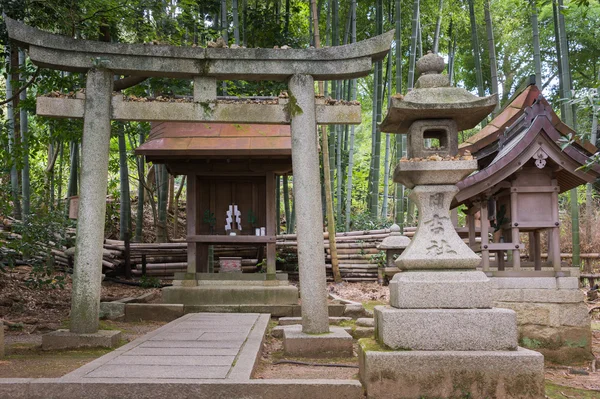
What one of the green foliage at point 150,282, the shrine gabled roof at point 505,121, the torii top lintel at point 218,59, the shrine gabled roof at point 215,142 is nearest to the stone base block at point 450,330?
the torii top lintel at point 218,59

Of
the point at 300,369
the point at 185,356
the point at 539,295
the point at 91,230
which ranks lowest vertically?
the point at 300,369

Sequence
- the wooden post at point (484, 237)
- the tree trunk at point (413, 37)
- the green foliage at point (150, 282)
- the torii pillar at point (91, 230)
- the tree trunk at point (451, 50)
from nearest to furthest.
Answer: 1. the torii pillar at point (91, 230)
2. the wooden post at point (484, 237)
3. the tree trunk at point (413, 37)
4. the green foliage at point (150, 282)
5. the tree trunk at point (451, 50)

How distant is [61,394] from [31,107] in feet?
18.9

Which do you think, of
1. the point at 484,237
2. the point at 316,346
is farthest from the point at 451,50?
the point at 316,346

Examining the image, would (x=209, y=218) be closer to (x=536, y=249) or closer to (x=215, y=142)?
(x=215, y=142)

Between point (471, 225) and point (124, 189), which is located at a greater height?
point (124, 189)

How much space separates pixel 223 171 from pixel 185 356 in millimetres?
5010

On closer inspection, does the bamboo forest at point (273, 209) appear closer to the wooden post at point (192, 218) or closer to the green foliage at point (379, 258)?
Result: the wooden post at point (192, 218)

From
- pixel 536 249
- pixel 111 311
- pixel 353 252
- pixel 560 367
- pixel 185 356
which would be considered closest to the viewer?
pixel 185 356

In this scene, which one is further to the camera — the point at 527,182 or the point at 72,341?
the point at 527,182

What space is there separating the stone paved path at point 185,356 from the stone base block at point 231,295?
195 centimetres

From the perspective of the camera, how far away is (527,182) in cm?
652

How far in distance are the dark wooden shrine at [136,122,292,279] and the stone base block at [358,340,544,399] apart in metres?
4.80

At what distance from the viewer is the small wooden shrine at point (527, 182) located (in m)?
6.25
